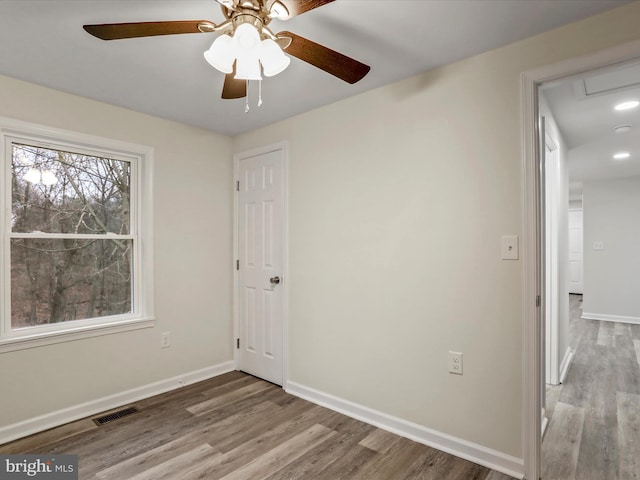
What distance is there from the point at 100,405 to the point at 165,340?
0.63m

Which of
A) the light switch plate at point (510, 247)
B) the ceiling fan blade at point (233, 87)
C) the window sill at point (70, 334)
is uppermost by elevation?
the ceiling fan blade at point (233, 87)

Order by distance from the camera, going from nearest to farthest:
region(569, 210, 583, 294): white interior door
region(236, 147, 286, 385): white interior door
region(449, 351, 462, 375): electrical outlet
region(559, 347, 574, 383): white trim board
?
region(449, 351, 462, 375): electrical outlet
region(236, 147, 286, 385): white interior door
region(559, 347, 574, 383): white trim board
region(569, 210, 583, 294): white interior door

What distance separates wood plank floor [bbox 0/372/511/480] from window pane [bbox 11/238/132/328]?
0.78m

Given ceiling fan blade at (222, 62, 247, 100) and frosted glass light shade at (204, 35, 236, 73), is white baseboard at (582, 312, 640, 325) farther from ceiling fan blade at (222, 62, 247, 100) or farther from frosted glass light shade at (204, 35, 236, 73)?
frosted glass light shade at (204, 35, 236, 73)

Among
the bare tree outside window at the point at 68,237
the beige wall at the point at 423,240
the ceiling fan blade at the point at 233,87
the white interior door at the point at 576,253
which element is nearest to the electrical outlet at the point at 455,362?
the beige wall at the point at 423,240

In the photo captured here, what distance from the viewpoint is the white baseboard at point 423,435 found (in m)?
1.95

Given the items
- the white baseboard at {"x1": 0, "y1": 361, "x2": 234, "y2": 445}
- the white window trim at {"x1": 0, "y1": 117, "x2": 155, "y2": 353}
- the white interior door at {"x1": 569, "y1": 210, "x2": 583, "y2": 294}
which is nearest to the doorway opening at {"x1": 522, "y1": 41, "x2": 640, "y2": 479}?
the white baseboard at {"x1": 0, "y1": 361, "x2": 234, "y2": 445}

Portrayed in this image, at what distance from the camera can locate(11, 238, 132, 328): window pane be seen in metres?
2.43

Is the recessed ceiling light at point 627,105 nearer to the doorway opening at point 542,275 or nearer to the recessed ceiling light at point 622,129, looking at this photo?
the doorway opening at point 542,275

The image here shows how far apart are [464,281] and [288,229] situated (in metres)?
1.52

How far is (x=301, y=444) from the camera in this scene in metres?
2.24

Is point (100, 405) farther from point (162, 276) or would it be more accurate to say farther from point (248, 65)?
point (248, 65)

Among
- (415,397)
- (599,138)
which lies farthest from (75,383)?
(599,138)

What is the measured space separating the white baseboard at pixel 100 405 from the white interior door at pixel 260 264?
425 mm
